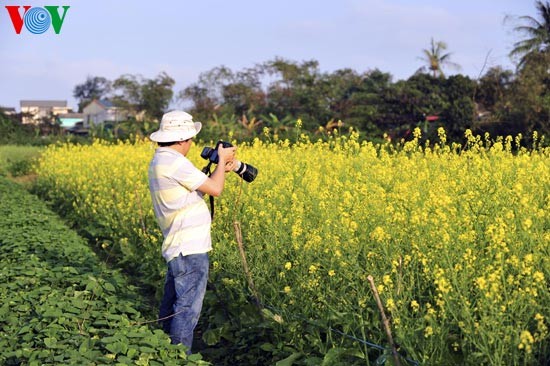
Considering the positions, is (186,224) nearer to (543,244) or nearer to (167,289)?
(167,289)

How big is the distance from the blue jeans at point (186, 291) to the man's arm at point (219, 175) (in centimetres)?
46

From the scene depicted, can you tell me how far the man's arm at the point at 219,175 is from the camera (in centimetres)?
505

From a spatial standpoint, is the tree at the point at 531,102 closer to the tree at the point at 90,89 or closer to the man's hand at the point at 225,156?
the man's hand at the point at 225,156

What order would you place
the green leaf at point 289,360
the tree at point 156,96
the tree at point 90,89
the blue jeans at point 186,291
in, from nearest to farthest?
1. the green leaf at point 289,360
2. the blue jeans at point 186,291
3. the tree at point 156,96
4. the tree at point 90,89

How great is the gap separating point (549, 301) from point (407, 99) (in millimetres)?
32514

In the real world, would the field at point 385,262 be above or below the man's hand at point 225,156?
below

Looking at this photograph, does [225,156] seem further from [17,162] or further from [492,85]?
[492,85]

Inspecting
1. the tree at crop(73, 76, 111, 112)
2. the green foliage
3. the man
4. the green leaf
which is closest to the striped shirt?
the man

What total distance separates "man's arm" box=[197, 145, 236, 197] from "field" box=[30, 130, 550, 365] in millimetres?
591

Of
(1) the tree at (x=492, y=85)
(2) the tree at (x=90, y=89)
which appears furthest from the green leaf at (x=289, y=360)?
(2) the tree at (x=90, y=89)

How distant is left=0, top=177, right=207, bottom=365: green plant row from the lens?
473 centimetres

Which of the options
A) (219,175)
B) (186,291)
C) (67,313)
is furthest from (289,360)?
(67,313)

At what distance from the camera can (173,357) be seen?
483 centimetres

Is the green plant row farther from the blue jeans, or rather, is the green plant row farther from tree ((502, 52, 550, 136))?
tree ((502, 52, 550, 136))
